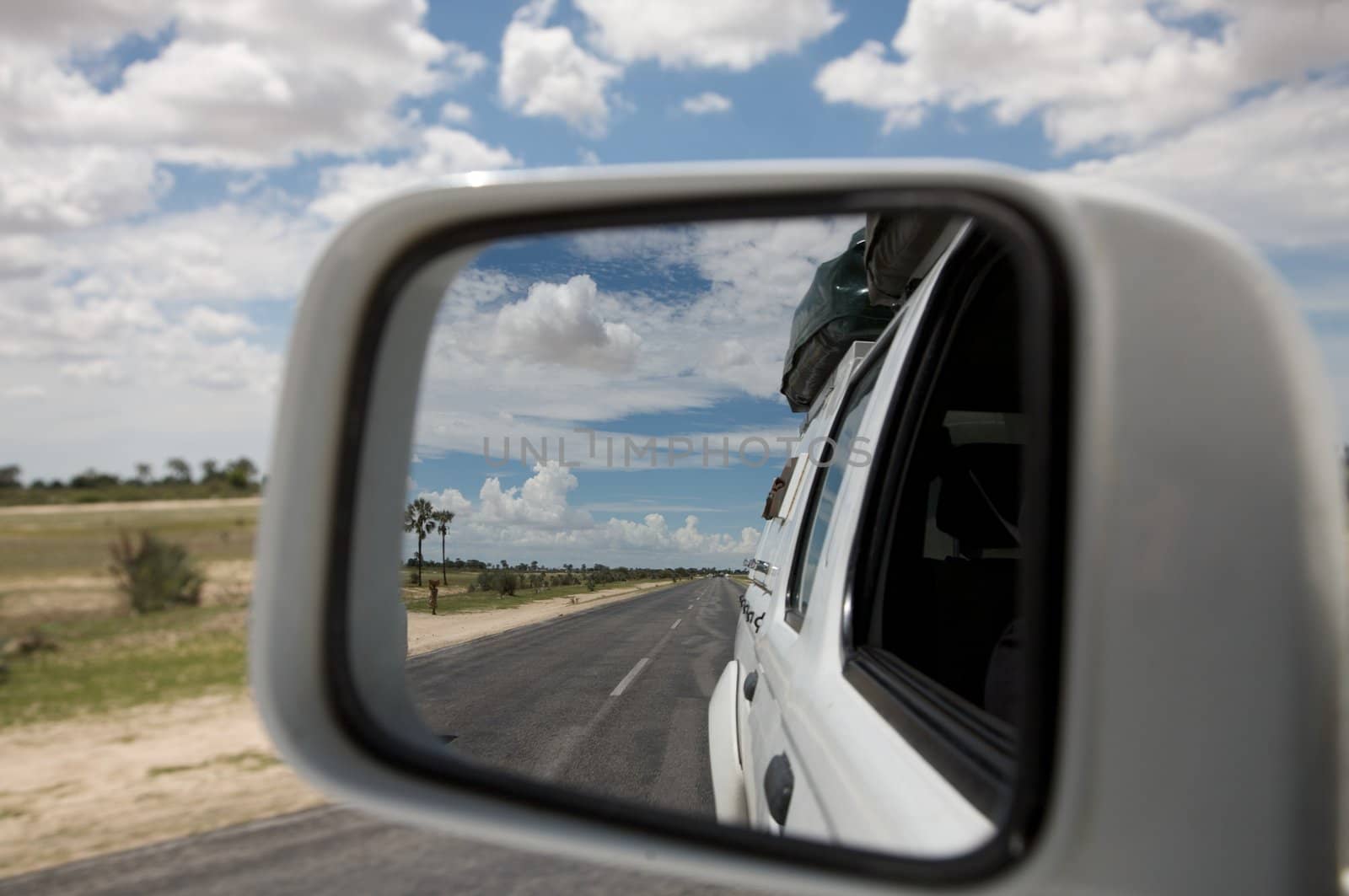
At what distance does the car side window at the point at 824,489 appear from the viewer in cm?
265

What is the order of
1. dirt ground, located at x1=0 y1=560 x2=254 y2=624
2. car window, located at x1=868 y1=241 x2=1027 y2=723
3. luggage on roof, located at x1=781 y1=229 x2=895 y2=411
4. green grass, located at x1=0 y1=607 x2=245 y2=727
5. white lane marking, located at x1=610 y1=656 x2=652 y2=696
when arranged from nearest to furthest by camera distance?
car window, located at x1=868 y1=241 x2=1027 y2=723
luggage on roof, located at x1=781 y1=229 x2=895 y2=411
white lane marking, located at x1=610 y1=656 x2=652 y2=696
dirt ground, located at x1=0 y1=560 x2=254 y2=624
green grass, located at x1=0 y1=607 x2=245 y2=727

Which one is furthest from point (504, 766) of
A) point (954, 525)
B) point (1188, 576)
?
point (1188, 576)

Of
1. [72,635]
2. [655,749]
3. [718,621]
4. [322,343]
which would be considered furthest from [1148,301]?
[718,621]

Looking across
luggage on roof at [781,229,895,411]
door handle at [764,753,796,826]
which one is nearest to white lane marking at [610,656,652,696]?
luggage on roof at [781,229,895,411]

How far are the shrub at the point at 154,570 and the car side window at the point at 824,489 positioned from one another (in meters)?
3.02

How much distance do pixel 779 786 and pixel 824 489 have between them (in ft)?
3.92

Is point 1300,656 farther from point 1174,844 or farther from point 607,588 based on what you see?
point 607,588

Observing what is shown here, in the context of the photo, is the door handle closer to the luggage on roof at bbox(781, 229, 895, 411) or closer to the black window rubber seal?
the black window rubber seal

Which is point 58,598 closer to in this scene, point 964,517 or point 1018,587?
point 964,517

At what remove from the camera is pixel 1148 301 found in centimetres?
82

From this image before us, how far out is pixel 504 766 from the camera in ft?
10.5

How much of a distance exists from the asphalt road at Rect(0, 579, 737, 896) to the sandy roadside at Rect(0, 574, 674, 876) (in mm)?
579

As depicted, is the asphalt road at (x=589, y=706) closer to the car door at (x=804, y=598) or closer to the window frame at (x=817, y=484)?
the car door at (x=804, y=598)

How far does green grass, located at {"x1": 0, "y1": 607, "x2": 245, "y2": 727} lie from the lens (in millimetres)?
14844
